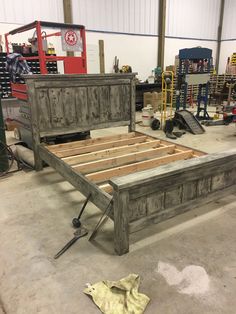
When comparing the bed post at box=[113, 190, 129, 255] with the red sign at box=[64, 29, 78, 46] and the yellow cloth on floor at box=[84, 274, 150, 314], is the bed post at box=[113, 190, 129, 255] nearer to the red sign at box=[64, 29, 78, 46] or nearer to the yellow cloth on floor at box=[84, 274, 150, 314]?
the yellow cloth on floor at box=[84, 274, 150, 314]

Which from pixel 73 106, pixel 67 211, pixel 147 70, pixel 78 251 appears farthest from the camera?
pixel 147 70

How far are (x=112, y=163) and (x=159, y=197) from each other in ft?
3.64

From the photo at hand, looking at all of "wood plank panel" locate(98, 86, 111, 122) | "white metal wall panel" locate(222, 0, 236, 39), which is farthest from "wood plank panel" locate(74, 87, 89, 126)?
"white metal wall panel" locate(222, 0, 236, 39)

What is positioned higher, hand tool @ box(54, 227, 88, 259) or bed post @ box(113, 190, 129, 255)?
bed post @ box(113, 190, 129, 255)

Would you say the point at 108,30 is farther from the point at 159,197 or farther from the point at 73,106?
the point at 159,197

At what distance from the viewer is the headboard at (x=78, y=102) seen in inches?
139

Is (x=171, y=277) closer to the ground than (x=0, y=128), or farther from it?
closer to the ground

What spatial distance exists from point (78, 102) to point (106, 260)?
2508 mm

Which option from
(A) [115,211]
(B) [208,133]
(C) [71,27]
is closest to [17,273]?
(A) [115,211]

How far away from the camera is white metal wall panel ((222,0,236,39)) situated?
1065 centimetres

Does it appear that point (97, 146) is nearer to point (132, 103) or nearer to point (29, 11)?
point (132, 103)

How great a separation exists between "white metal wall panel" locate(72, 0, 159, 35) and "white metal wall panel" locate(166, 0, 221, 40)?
0.75 metres

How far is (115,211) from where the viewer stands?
1.87m

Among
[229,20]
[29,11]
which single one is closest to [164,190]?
[29,11]
